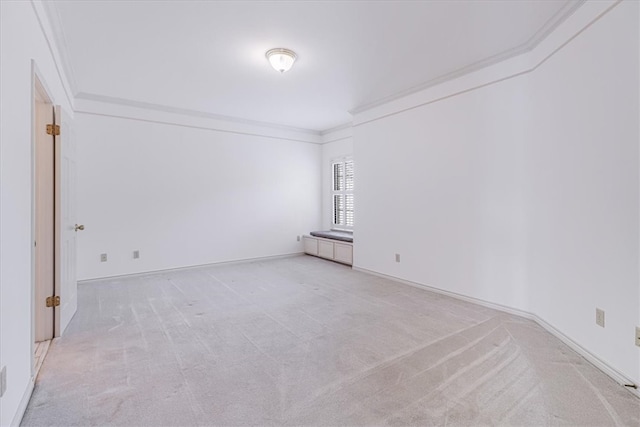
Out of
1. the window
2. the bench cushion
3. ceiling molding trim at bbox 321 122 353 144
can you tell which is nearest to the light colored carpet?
the bench cushion

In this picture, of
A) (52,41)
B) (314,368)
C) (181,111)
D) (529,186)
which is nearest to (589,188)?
(529,186)

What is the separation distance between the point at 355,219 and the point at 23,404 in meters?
4.32

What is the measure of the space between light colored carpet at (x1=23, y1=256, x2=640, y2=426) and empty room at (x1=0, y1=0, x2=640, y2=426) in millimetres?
18

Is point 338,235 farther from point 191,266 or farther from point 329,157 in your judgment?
point 191,266

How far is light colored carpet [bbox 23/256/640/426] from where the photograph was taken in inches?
68.7

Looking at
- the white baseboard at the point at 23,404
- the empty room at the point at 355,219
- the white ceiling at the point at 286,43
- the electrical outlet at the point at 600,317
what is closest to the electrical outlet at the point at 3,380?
the empty room at the point at 355,219

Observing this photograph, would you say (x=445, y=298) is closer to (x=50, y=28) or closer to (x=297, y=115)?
(x=297, y=115)

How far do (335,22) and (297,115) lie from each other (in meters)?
2.93

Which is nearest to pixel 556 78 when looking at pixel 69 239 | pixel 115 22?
pixel 115 22

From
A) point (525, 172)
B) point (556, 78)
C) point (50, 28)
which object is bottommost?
point (525, 172)

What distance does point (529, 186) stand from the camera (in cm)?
312

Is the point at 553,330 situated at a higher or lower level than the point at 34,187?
lower

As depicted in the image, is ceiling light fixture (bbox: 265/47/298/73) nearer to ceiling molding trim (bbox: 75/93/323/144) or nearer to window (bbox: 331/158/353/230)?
ceiling molding trim (bbox: 75/93/323/144)

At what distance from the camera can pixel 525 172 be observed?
3154 millimetres
